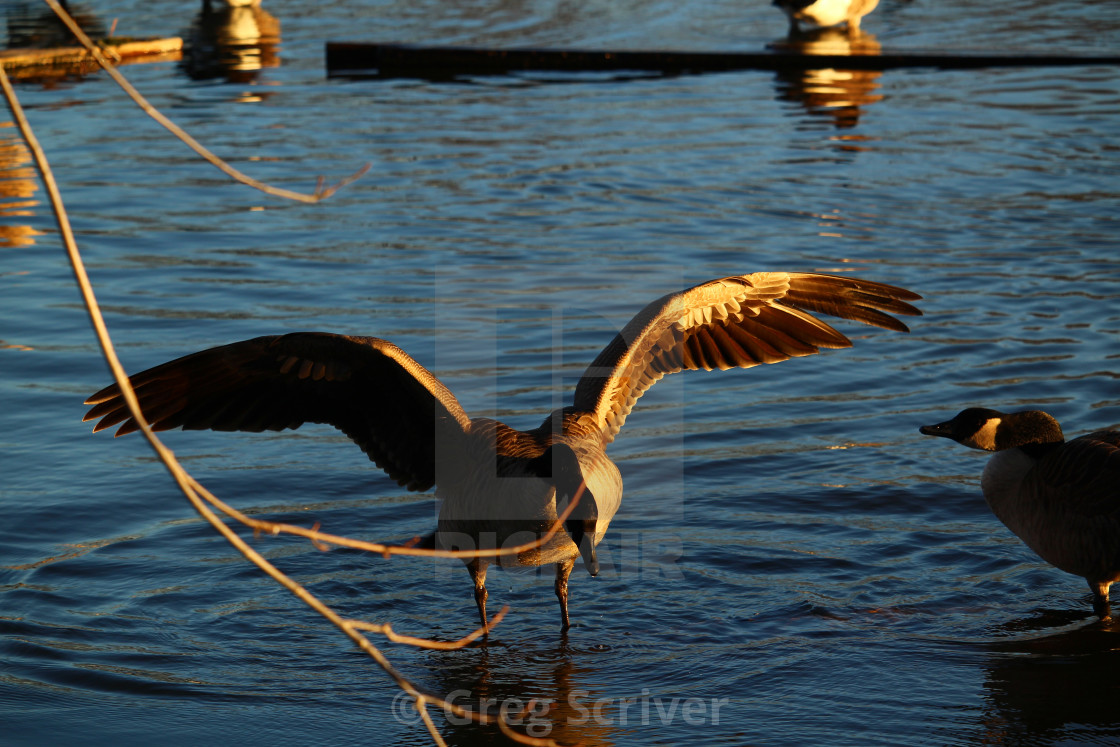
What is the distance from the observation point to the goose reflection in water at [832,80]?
1459 centimetres

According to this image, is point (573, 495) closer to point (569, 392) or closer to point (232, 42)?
point (569, 392)

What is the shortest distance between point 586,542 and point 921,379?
12.2 ft

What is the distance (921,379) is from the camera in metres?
7.29

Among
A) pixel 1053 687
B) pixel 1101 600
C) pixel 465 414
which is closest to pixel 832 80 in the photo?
pixel 1101 600

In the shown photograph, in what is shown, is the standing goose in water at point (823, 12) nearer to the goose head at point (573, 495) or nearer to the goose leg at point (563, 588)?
the goose leg at point (563, 588)

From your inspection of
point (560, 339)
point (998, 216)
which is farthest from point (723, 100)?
point (560, 339)

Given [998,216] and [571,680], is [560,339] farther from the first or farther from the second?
[998,216]

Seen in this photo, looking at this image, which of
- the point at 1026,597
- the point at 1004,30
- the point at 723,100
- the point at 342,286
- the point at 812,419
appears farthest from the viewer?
the point at 1004,30

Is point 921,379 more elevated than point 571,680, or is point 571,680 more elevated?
point 921,379

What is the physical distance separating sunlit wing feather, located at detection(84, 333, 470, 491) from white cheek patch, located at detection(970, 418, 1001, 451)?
6.89 ft

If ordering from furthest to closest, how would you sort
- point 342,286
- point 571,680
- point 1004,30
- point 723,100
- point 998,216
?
point 1004,30
point 723,100
point 998,216
point 342,286
point 571,680

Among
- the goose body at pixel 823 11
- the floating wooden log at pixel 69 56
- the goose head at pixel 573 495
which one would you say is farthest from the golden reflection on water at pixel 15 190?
the goose body at pixel 823 11

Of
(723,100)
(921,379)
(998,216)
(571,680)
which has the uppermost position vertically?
(723,100)

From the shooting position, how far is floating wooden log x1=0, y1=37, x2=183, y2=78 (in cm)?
1684
